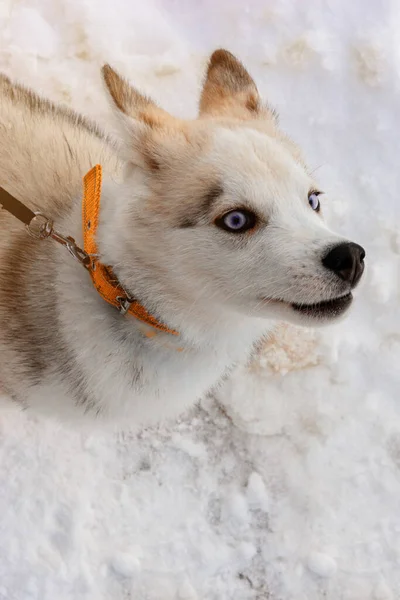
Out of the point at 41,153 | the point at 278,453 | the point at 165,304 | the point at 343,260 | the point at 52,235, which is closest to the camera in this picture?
the point at 343,260

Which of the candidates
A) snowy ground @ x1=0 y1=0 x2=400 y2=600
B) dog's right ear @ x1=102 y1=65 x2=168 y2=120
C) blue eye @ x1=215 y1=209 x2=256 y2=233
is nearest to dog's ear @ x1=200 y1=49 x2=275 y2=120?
dog's right ear @ x1=102 y1=65 x2=168 y2=120

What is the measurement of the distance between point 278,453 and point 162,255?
4.61ft

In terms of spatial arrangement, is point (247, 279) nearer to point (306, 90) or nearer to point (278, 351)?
point (278, 351)

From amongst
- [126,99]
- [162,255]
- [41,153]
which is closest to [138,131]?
[126,99]

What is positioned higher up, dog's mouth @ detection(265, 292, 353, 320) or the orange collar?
dog's mouth @ detection(265, 292, 353, 320)

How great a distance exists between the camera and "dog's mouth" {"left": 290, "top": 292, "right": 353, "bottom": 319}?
1355 millimetres

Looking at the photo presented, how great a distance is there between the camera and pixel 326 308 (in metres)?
1.36

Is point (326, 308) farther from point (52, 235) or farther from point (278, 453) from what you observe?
point (278, 453)

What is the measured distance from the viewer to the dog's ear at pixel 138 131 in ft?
4.74

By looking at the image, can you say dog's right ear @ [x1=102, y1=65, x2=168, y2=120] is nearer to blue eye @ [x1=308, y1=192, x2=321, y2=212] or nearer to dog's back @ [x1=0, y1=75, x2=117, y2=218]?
dog's back @ [x1=0, y1=75, x2=117, y2=218]

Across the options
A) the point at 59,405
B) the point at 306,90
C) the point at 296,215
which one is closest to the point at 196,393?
the point at 59,405

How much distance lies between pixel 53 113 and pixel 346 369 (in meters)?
1.65

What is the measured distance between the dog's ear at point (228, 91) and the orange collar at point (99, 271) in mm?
426

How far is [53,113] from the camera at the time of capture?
2.13m
